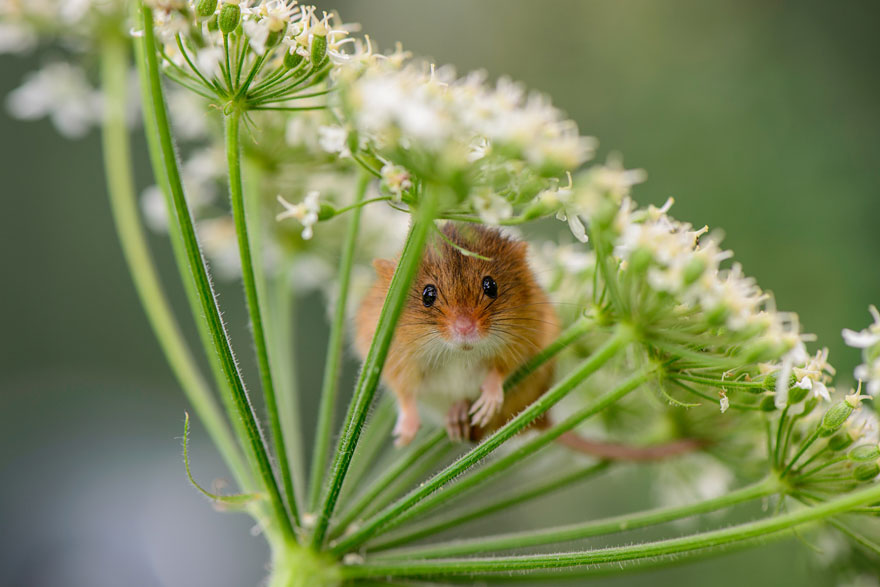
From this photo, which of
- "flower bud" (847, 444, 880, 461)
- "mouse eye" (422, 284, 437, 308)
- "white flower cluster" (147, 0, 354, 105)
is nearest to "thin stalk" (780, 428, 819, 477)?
"flower bud" (847, 444, 880, 461)

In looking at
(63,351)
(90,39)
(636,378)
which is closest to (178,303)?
(63,351)

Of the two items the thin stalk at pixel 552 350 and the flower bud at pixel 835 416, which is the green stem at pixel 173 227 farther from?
the flower bud at pixel 835 416

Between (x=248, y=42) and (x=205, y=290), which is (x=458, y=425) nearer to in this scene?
(x=205, y=290)

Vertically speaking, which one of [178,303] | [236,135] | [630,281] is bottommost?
[630,281]

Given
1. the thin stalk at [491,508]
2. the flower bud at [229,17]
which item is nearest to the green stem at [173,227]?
the flower bud at [229,17]

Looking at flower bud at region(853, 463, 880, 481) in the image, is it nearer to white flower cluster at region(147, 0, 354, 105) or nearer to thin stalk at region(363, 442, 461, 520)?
thin stalk at region(363, 442, 461, 520)

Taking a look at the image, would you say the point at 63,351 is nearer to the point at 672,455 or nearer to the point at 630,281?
the point at 672,455
